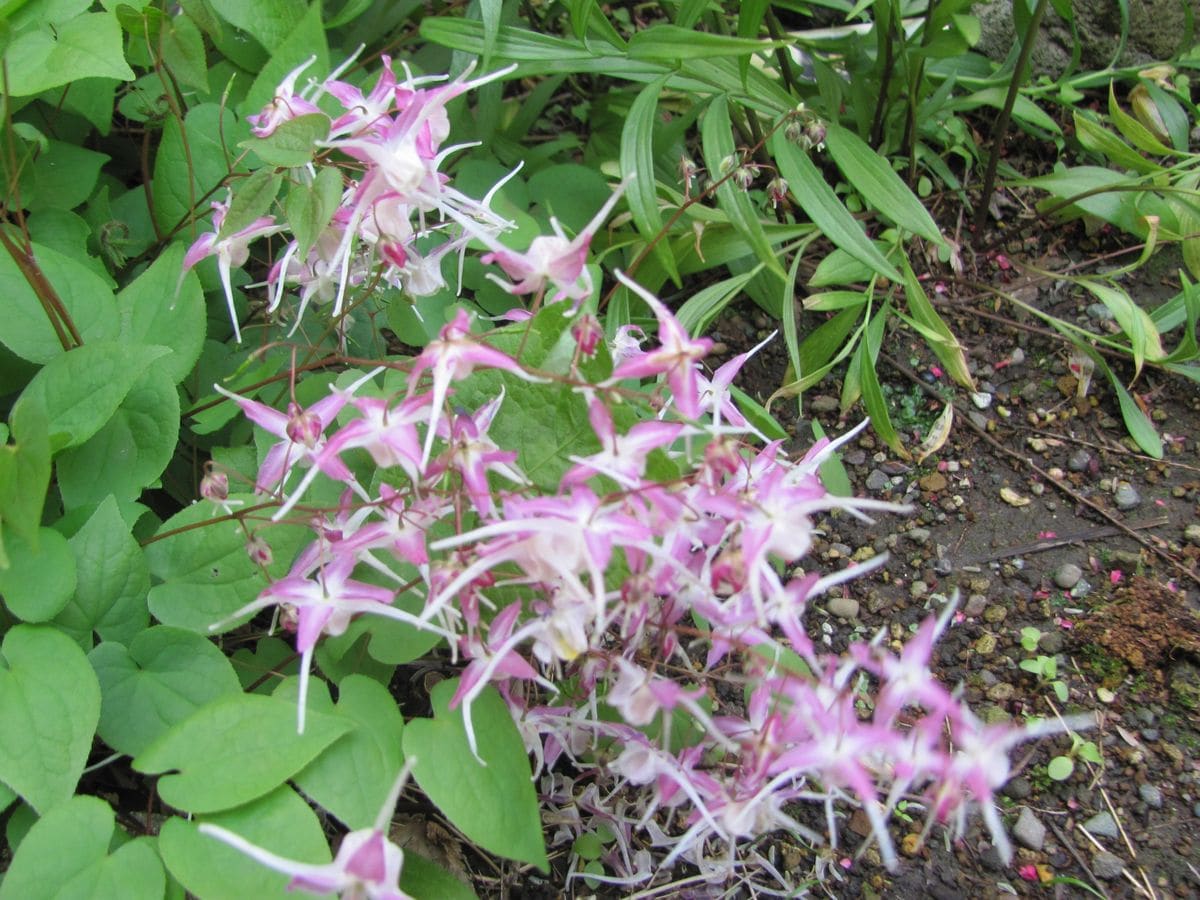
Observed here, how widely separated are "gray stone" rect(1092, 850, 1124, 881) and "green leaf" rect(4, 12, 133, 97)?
1.24 m

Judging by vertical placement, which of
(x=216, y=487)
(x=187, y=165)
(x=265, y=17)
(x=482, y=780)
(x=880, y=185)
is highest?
(x=265, y=17)

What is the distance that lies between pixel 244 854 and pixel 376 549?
26 cm

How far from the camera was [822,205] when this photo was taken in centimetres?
136

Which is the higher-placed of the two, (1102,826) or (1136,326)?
(1136,326)

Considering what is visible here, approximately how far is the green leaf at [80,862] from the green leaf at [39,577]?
18cm

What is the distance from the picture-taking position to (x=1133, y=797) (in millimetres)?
1200

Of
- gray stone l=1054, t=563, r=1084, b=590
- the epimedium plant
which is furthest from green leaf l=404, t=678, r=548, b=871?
gray stone l=1054, t=563, r=1084, b=590

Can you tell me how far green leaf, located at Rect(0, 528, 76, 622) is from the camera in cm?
96

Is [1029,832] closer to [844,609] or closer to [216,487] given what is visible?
[844,609]

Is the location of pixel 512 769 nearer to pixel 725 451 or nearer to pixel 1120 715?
pixel 725 451

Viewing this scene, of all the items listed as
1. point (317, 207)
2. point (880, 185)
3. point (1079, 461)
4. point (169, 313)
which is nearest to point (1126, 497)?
point (1079, 461)

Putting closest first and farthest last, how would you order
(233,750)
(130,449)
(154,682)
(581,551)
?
(581,551), (233,750), (154,682), (130,449)

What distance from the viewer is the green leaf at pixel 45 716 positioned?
887mm

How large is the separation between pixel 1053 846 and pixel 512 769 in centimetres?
62
